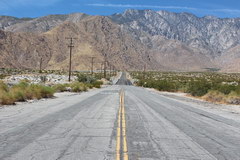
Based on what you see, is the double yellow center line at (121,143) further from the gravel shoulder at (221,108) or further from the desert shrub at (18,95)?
the desert shrub at (18,95)

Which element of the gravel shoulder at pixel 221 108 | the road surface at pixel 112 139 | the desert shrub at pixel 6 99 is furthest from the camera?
the desert shrub at pixel 6 99

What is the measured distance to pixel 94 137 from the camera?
30.2ft

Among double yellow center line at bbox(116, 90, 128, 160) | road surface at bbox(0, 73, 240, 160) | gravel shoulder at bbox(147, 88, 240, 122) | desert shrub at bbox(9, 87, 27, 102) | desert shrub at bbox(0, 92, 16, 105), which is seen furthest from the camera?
desert shrub at bbox(9, 87, 27, 102)

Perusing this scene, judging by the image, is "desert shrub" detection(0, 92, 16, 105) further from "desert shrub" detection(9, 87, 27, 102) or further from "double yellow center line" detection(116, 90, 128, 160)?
"double yellow center line" detection(116, 90, 128, 160)

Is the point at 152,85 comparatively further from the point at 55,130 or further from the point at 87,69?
the point at 87,69

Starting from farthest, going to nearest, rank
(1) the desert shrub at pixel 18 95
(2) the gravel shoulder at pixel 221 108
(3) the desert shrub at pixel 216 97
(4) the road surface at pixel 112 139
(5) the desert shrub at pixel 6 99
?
(3) the desert shrub at pixel 216 97, (1) the desert shrub at pixel 18 95, (5) the desert shrub at pixel 6 99, (2) the gravel shoulder at pixel 221 108, (4) the road surface at pixel 112 139

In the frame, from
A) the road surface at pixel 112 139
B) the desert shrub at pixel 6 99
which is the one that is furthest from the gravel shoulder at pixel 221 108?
the desert shrub at pixel 6 99

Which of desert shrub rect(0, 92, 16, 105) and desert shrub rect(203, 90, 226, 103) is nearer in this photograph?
desert shrub rect(0, 92, 16, 105)

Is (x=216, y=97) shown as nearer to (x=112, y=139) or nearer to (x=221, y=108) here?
(x=221, y=108)

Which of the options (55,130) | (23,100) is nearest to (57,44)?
(23,100)

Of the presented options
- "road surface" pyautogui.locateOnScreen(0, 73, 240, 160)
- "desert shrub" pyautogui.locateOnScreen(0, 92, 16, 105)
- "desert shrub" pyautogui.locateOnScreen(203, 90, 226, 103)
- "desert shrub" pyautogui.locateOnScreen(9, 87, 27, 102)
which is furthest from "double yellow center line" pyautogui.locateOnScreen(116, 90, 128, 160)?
"desert shrub" pyautogui.locateOnScreen(203, 90, 226, 103)

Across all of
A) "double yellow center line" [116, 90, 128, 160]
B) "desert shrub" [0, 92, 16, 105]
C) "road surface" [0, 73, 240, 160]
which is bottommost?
"road surface" [0, 73, 240, 160]

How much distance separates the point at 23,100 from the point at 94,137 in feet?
43.5

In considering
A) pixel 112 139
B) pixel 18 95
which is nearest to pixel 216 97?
pixel 18 95
